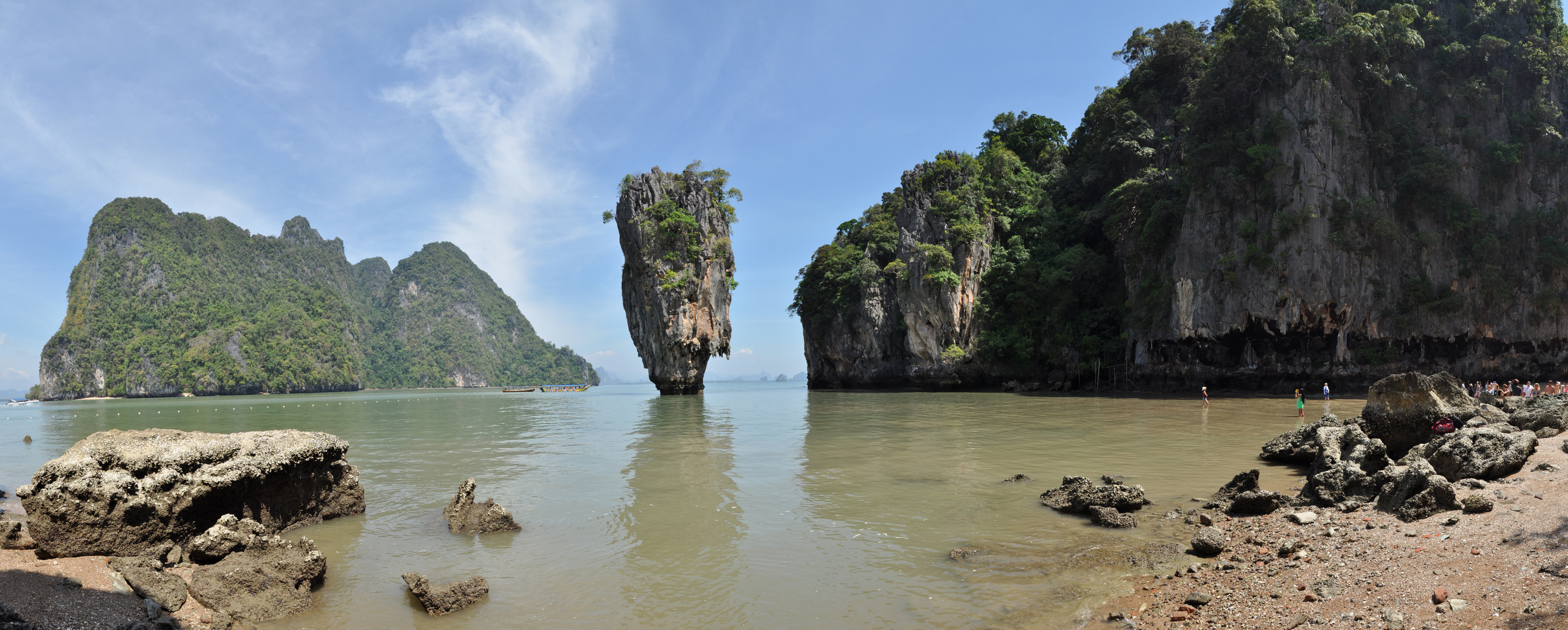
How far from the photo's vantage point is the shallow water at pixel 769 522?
18.0 ft

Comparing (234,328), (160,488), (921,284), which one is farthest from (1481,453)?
(234,328)

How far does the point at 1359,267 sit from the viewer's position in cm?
2883

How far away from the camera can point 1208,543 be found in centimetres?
605

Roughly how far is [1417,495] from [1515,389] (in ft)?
104

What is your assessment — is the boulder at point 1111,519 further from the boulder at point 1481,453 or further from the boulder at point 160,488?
the boulder at point 160,488

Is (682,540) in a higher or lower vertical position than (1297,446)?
lower

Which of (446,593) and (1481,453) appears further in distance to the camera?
(1481,453)

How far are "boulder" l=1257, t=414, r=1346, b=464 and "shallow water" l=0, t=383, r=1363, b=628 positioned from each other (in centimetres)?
33

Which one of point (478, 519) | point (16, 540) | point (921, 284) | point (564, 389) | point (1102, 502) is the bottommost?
point (564, 389)

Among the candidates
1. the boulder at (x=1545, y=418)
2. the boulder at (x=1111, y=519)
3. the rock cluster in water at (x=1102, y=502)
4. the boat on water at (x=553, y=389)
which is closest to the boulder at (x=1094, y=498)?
the rock cluster in water at (x=1102, y=502)

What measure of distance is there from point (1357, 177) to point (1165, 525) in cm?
3180

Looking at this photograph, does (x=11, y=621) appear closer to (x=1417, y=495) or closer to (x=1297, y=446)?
(x=1417, y=495)

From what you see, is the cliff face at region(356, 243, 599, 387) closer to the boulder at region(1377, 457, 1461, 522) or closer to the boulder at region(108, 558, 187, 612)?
the boulder at region(108, 558, 187, 612)

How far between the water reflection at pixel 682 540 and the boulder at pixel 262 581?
111 inches
